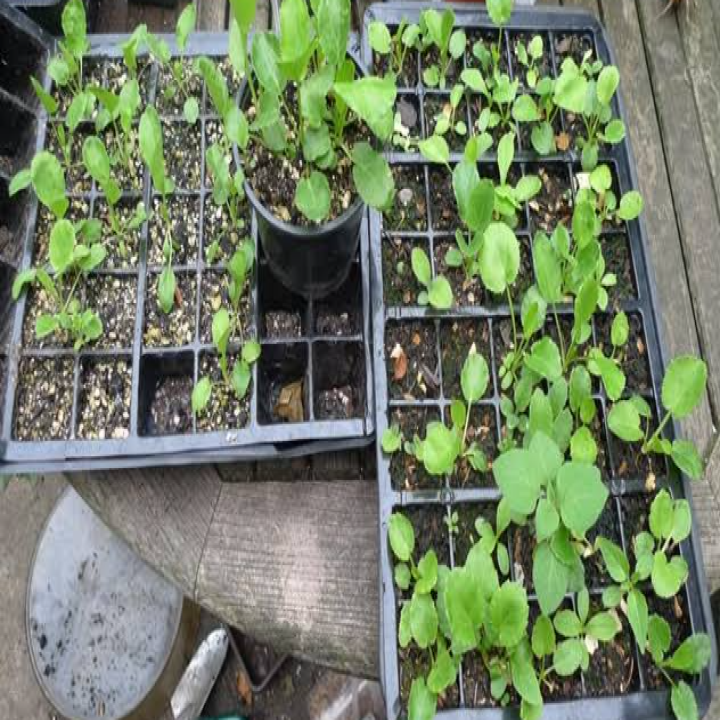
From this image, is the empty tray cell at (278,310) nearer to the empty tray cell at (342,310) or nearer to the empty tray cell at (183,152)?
the empty tray cell at (342,310)

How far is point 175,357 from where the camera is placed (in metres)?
0.74

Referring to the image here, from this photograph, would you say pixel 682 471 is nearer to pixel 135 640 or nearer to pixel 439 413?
pixel 439 413

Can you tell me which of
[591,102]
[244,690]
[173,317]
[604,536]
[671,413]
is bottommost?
[244,690]

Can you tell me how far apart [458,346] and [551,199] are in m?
0.20

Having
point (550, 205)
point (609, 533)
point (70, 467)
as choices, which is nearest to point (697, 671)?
point (609, 533)

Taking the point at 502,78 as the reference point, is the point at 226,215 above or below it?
below

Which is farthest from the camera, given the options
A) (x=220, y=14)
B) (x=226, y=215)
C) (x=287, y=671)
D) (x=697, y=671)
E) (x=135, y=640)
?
(x=287, y=671)

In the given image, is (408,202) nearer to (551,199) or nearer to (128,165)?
(551,199)

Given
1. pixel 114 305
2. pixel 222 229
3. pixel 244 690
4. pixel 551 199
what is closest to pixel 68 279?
pixel 114 305

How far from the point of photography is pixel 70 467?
70 centimetres

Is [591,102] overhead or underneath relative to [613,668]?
overhead

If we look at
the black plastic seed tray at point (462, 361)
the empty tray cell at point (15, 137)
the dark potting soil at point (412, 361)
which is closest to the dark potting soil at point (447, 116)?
the black plastic seed tray at point (462, 361)

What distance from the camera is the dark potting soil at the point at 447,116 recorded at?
826mm

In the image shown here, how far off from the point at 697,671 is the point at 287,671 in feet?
2.61
